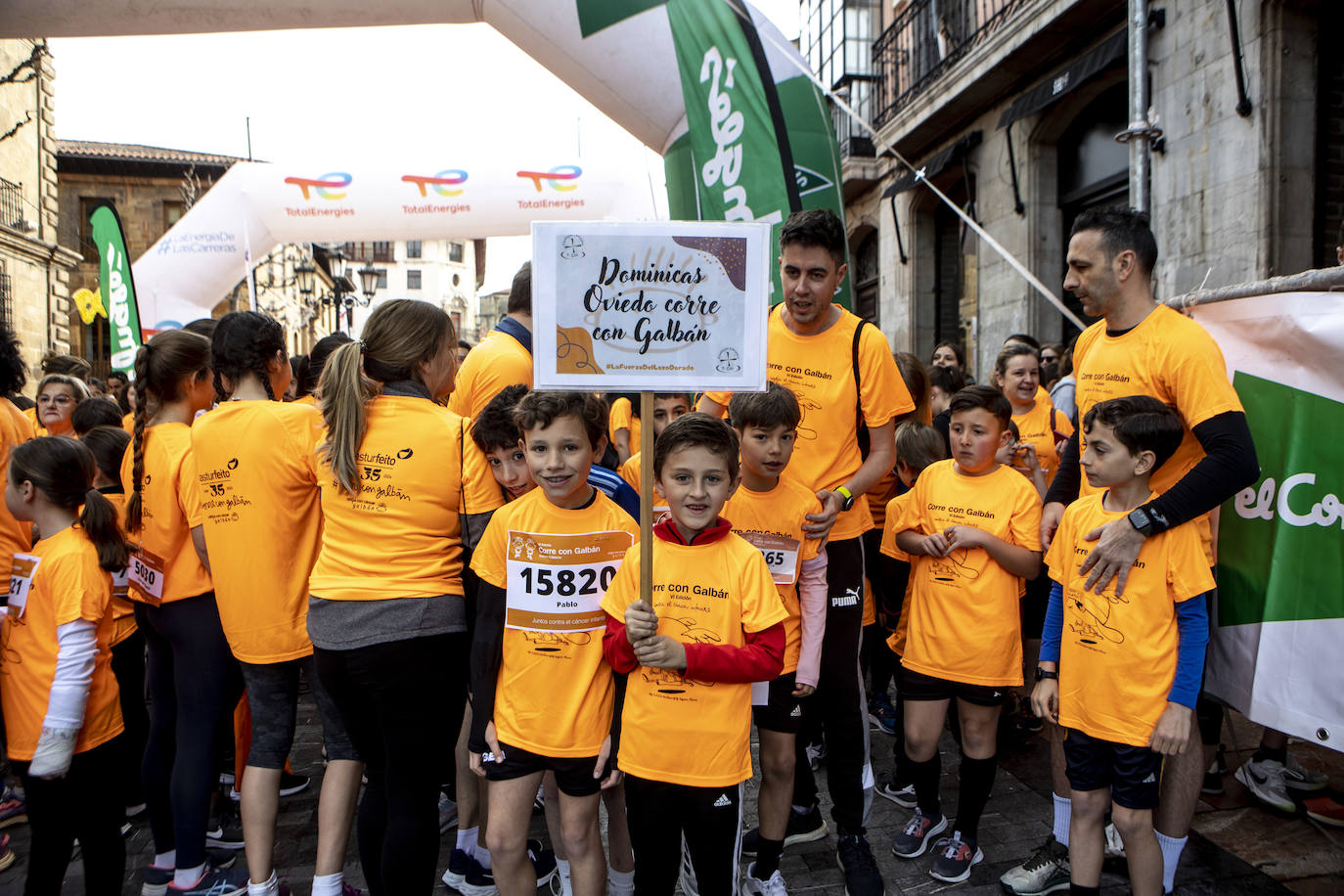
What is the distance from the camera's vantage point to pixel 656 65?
429 centimetres

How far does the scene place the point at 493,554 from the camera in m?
2.49

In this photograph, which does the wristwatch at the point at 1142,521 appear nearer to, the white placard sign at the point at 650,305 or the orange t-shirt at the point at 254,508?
the white placard sign at the point at 650,305

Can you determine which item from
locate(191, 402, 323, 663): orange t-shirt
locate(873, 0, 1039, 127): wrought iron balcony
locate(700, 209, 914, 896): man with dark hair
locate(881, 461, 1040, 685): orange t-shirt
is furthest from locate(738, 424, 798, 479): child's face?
locate(873, 0, 1039, 127): wrought iron balcony

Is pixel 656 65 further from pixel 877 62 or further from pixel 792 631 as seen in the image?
pixel 877 62

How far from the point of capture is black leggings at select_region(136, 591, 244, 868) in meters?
2.89

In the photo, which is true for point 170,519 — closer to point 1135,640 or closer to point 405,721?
point 405,721

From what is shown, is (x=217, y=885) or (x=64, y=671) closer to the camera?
(x=64, y=671)

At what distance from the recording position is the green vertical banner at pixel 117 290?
26.3ft

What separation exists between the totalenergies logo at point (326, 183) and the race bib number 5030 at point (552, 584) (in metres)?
8.76

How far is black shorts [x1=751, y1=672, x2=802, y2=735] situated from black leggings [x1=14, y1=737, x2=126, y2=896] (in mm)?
2167

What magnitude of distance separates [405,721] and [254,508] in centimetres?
94

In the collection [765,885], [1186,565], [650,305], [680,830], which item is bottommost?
[765,885]

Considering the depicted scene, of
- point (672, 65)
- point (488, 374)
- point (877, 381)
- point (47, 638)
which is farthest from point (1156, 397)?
point (47, 638)

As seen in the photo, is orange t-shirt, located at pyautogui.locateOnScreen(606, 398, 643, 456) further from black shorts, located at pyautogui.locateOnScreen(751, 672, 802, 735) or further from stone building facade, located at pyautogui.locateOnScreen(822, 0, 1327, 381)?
stone building facade, located at pyautogui.locateOnScreen(822, 0, 1327, 381)
